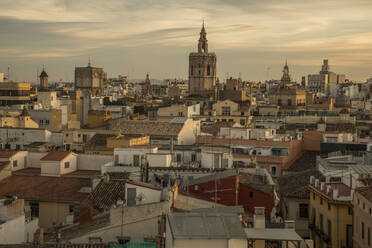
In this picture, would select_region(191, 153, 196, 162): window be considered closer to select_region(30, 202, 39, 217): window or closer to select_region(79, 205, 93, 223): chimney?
select_region(30, 202, 39, 217): window

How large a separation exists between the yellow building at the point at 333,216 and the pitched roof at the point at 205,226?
789cm

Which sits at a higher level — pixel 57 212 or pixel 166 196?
pixel 166 196

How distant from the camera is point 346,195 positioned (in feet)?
63.1

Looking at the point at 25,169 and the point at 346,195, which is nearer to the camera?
the point at 346,195

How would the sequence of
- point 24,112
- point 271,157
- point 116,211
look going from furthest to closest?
point 24,112, point 271,157, point 116,211

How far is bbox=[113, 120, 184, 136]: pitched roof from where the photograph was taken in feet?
131

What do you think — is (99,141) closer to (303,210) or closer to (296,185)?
(296,185)

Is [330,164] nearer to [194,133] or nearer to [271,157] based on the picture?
[271,157]

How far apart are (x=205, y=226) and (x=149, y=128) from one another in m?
30.1

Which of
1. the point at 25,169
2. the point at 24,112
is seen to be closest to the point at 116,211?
the point at 25,169

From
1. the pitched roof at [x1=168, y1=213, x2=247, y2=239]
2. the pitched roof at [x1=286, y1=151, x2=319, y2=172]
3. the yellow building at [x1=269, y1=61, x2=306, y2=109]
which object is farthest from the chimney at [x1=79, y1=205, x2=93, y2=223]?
the yellow building at [x1=269, y1=61, x2=306, y2=109]

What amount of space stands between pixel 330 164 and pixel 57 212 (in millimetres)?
10599

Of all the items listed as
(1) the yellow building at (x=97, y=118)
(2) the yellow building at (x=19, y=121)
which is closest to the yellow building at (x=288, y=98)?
(1) the yellow building at (x=97, y=118)

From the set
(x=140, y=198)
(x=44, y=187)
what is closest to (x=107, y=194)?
(x=140, y=198)
